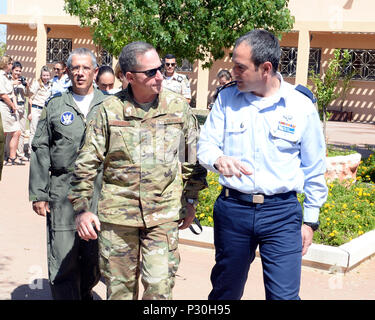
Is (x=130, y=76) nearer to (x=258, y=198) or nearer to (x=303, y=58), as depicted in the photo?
(x=258, y=198)

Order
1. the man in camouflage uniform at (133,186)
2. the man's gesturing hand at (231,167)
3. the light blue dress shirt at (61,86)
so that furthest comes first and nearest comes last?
1. the light blue dress shirt at (61,86)
2. the man in camouflage uniform at (133,186)
3. the man's gesturing hand at (231,167)

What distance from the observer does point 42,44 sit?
112 feet

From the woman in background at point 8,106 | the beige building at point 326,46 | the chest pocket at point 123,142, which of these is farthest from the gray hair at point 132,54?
the beige building at point 326,46

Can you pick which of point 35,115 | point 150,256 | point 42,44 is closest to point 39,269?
point 150,256

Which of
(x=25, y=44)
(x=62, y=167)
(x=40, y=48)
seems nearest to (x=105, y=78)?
(x=62, y=167)

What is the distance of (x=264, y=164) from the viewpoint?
348cm

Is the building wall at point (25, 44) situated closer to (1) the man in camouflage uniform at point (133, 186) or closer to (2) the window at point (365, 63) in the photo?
(2) the window at point (365, 63)

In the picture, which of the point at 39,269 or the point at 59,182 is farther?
the point at 39,269

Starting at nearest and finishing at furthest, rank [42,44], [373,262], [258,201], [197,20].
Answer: [258,201]
[373,262]
[197,20]
[42,44]

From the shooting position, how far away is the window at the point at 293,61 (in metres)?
28.9

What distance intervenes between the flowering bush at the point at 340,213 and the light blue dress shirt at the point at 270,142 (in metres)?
3.22

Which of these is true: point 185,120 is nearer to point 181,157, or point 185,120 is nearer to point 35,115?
point 181,157

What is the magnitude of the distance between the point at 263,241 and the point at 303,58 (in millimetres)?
24927

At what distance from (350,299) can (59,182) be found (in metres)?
2.64
